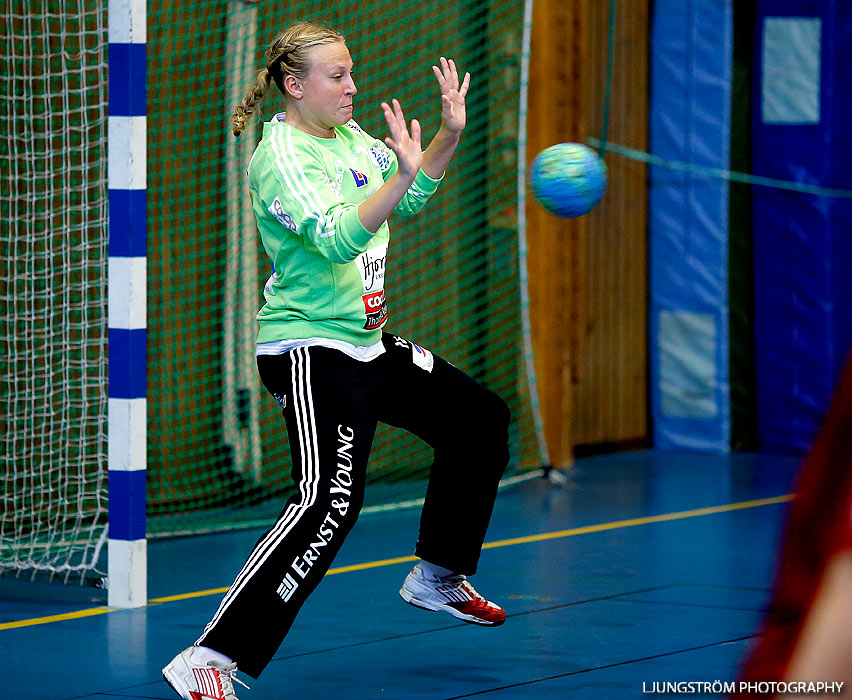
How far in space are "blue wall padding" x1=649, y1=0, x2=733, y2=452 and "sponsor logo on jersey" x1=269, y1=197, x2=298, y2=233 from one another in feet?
21.0

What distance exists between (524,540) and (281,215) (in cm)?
313

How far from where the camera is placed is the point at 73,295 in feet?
21.7

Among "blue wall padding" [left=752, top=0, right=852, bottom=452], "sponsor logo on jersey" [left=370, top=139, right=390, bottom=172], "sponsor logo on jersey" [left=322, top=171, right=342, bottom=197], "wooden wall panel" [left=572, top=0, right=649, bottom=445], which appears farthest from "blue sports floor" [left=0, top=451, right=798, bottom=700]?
"wooden wall panel" [left=572, top=0, right=649, bottom=445]

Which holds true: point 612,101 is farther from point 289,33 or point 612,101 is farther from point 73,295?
point 289,33

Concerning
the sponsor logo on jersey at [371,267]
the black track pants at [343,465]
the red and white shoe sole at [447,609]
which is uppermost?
the sponsor logo on jersey at [371,267]

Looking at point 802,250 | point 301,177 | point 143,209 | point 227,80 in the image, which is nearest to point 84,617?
point 143,209

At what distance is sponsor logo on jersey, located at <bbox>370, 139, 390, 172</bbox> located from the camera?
392cm

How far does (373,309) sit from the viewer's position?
12.1 feet

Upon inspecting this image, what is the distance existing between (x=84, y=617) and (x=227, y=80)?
3.24 meters

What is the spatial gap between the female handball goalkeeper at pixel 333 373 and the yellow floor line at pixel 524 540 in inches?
51.7

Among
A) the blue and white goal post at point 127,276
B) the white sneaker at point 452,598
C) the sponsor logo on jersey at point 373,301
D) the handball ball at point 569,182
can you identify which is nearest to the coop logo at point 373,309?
the sponsor logo on jersey at point 373,301

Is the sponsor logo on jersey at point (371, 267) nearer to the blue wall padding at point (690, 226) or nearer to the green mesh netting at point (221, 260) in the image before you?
the green mesh netting at point (221, 260)

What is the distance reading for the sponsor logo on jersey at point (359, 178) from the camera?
12.3 ft

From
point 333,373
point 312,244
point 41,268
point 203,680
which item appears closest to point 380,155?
point 312,244
